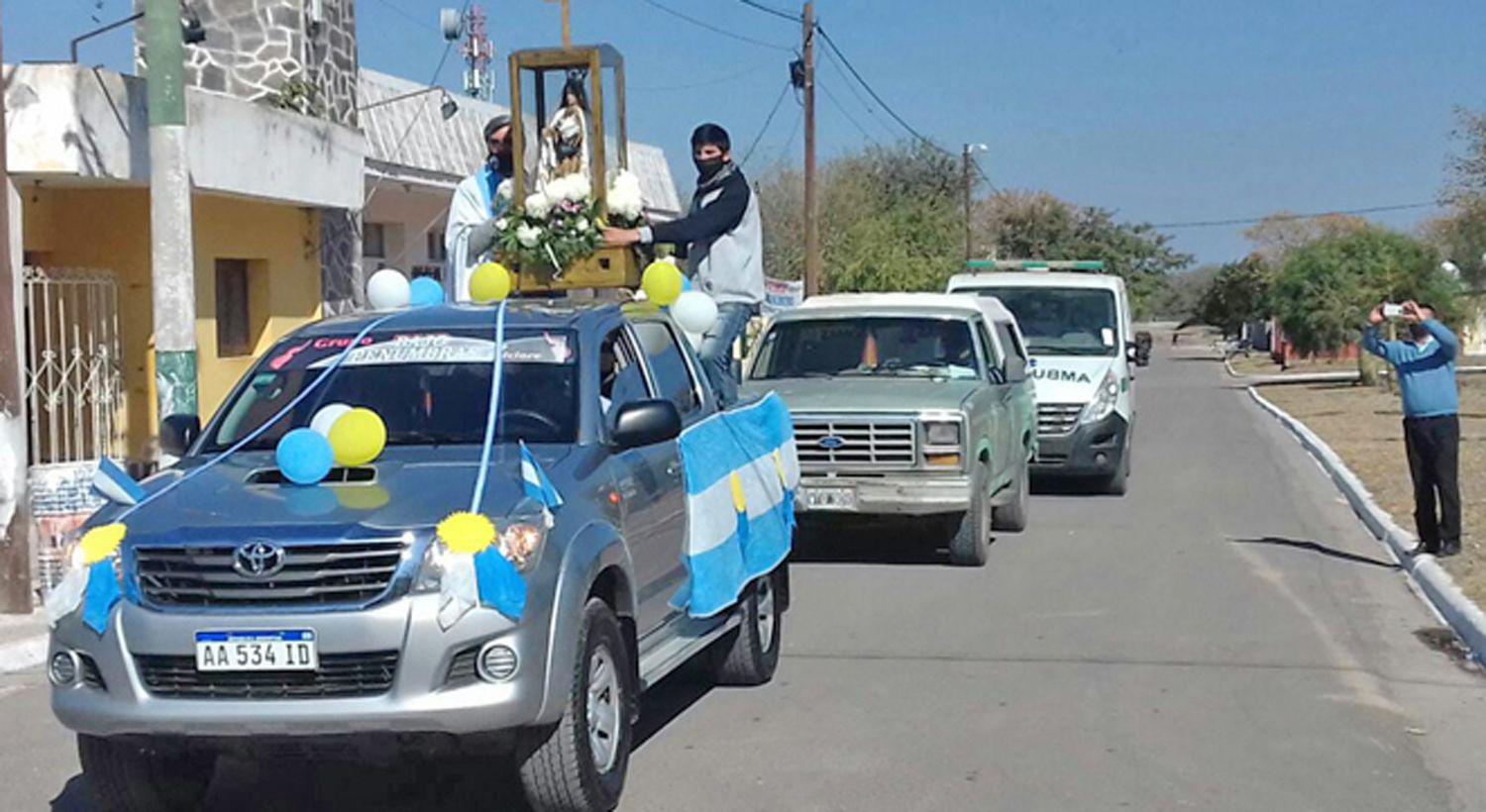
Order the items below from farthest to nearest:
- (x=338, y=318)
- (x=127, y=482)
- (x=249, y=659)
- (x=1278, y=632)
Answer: (x=1278, y=632) < (x=338, y=318) < (x=127, y=482) < (x=249, y=659)

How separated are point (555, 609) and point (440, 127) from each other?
18.0 m

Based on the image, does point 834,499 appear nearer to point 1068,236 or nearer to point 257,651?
point 257,651

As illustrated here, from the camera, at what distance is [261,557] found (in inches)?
220

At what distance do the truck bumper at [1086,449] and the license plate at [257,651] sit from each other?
12097 millimetres

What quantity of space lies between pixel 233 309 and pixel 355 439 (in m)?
10.4

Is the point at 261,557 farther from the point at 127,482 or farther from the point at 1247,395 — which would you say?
the point at 1247,395

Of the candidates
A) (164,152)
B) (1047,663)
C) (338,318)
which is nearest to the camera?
(338,318)

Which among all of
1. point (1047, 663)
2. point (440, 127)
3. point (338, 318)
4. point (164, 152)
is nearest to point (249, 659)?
point (338, 318)

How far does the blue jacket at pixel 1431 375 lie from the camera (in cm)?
1206

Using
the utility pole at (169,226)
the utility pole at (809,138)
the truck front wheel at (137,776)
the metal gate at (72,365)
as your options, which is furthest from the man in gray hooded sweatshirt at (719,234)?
the utility pole at (809,138)

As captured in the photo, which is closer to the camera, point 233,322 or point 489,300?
point 489,300

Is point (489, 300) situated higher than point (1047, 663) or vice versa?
point (489, 300)

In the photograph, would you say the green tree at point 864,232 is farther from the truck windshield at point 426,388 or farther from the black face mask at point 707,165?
the truck windshield at point 426,388

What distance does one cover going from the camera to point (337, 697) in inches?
219
